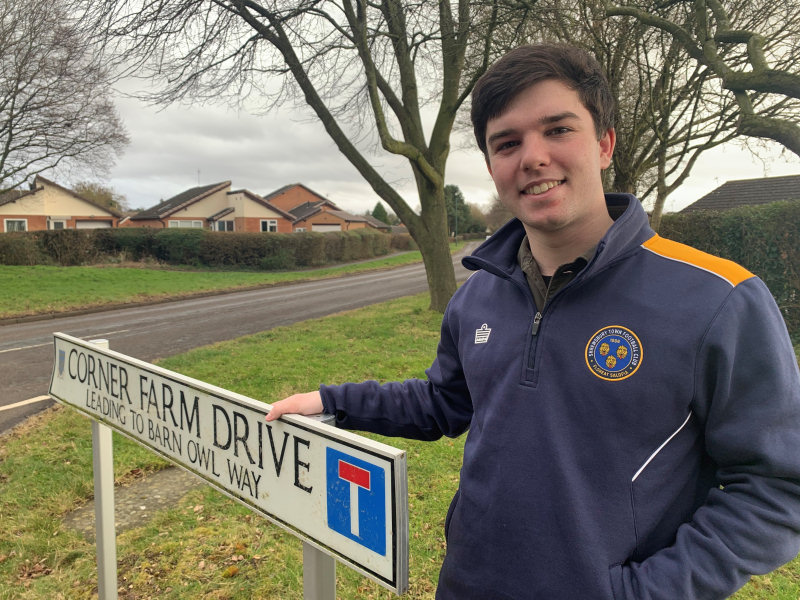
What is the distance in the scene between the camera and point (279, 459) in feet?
4.50

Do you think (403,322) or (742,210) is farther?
(403,322)

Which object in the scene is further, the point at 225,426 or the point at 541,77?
the point at 225,426

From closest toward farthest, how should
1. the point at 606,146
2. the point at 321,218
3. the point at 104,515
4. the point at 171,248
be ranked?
the point at 606,146 → the point at 104,515 → the point at 171,248 → the point at 321,218

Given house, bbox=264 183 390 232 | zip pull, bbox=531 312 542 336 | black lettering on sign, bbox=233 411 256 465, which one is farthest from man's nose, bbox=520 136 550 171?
house, bbox=264 183 390 232

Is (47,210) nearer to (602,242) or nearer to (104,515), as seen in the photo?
(104,515)

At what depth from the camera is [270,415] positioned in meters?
1.37

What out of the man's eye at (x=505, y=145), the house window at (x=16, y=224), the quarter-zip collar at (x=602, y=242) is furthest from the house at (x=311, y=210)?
the man's eye at (x=505, y=145)

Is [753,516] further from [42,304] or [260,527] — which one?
[42,304]

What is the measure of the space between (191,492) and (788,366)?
3753mm

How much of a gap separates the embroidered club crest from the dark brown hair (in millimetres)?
564

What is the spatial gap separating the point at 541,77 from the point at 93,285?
63.8 ft

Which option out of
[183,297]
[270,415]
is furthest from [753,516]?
[183,297]

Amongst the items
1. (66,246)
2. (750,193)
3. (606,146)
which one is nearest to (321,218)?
(66,246)

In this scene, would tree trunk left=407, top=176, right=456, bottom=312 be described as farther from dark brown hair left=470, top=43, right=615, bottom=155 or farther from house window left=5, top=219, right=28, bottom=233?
house window left=5, top=219, right=28, bottom=233
